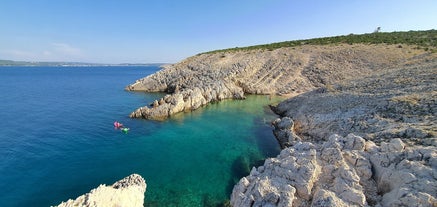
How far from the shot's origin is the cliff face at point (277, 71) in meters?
57.8

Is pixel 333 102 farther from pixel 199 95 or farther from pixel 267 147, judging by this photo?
pixel 199 95

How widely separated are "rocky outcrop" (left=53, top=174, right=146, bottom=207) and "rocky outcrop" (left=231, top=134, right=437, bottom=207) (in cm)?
656

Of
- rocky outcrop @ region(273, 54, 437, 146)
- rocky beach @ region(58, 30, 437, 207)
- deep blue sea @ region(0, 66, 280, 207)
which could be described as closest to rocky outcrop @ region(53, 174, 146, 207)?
deep blue sea @ region(0, 66, 280, 207)

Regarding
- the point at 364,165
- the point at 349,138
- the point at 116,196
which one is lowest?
the point at 116,196

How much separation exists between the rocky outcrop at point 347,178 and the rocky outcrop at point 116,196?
656cm

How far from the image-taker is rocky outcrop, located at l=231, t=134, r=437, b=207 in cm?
1266

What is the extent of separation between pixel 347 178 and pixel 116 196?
45.8 feet

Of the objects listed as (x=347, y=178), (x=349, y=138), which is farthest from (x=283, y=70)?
(x=347, y=178)

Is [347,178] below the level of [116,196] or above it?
above

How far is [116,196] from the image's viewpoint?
49.0 feet

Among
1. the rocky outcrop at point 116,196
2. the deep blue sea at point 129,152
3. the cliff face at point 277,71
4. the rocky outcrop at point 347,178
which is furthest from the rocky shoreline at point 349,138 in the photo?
the rocky outcrop at point 116,196

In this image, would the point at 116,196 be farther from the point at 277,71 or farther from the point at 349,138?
the point at 277,71

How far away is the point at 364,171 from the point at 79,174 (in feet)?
73.2

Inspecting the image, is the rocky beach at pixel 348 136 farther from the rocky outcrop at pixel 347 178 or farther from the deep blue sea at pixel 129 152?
the deep blue sea at pixel 129 152
